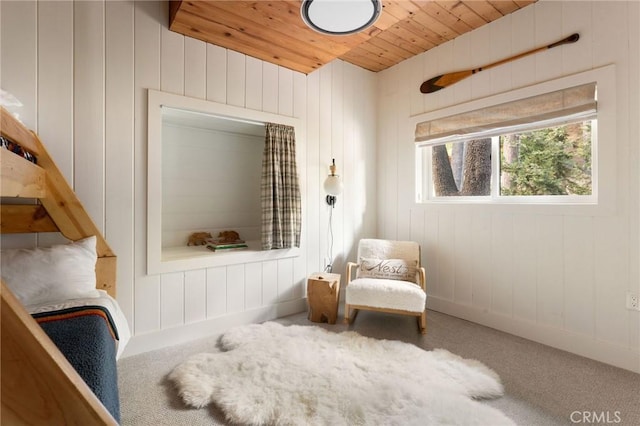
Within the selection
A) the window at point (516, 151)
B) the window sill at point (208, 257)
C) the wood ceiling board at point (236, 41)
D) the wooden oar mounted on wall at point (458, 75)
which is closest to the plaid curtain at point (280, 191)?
the window sill at point (208, 257)

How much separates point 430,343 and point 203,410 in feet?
5.66

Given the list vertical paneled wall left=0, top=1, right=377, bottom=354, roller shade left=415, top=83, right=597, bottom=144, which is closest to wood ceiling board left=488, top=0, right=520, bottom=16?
roller shade left=415, top=83, right=597, bottom=144

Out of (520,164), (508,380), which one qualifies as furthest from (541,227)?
(508,380)

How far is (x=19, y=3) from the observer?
185 centimetres

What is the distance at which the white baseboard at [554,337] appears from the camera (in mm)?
2092

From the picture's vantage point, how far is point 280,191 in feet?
9.66

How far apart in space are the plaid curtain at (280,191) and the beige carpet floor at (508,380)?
3.13 feet

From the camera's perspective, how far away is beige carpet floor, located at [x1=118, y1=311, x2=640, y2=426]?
Result: 1.59 m

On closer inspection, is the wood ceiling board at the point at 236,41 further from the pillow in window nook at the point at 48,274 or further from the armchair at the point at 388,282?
the armchair at the point at 388,282

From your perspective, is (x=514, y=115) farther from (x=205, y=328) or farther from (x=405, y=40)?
(x=205, y=328)

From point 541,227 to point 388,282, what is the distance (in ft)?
4.41

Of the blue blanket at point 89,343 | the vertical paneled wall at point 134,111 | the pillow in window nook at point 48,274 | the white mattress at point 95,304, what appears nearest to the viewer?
the blue blanket at point 89,343

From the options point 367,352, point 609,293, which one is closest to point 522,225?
point 609,293

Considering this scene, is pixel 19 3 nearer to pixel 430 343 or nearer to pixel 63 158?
pixel 63 158
